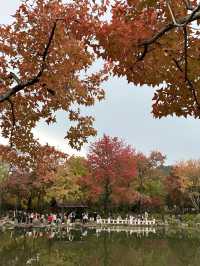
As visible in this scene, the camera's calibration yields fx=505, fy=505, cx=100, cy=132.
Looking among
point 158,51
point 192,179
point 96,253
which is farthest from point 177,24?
point 192,179

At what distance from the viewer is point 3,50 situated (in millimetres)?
A: 9414

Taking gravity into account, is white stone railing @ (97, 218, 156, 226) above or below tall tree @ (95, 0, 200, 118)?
above

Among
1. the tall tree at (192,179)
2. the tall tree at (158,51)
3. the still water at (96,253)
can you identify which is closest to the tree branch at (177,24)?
the tall tree at (158,51)

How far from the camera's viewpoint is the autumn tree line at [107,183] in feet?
144

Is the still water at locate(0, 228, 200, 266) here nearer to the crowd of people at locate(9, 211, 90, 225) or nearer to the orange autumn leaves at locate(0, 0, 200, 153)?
the orange autumn leaves at locate(0, 0, 200, 153)

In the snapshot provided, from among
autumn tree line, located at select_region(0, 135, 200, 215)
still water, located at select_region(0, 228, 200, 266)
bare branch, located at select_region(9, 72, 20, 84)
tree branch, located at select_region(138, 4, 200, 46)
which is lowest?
still water, located at select_region(0, 228, 200, 266)

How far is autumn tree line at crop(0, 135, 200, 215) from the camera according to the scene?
4381 centimetres

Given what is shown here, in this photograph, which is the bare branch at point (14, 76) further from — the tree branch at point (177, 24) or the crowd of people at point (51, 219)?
the crowd of people at point (51, 219)

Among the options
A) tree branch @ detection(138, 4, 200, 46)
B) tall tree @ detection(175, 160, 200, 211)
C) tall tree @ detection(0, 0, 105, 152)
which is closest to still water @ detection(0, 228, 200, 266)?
tall tree @ detection(0, 0, 105, 152)

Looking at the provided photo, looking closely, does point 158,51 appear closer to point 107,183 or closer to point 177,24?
Answer: point 177,24

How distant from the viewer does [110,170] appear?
4309 cm

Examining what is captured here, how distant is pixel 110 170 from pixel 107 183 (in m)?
1.57

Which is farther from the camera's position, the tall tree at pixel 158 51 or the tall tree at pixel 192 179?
the tall tree at pixel 192 179

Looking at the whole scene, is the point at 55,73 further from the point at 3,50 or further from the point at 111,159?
the point at 111,159
